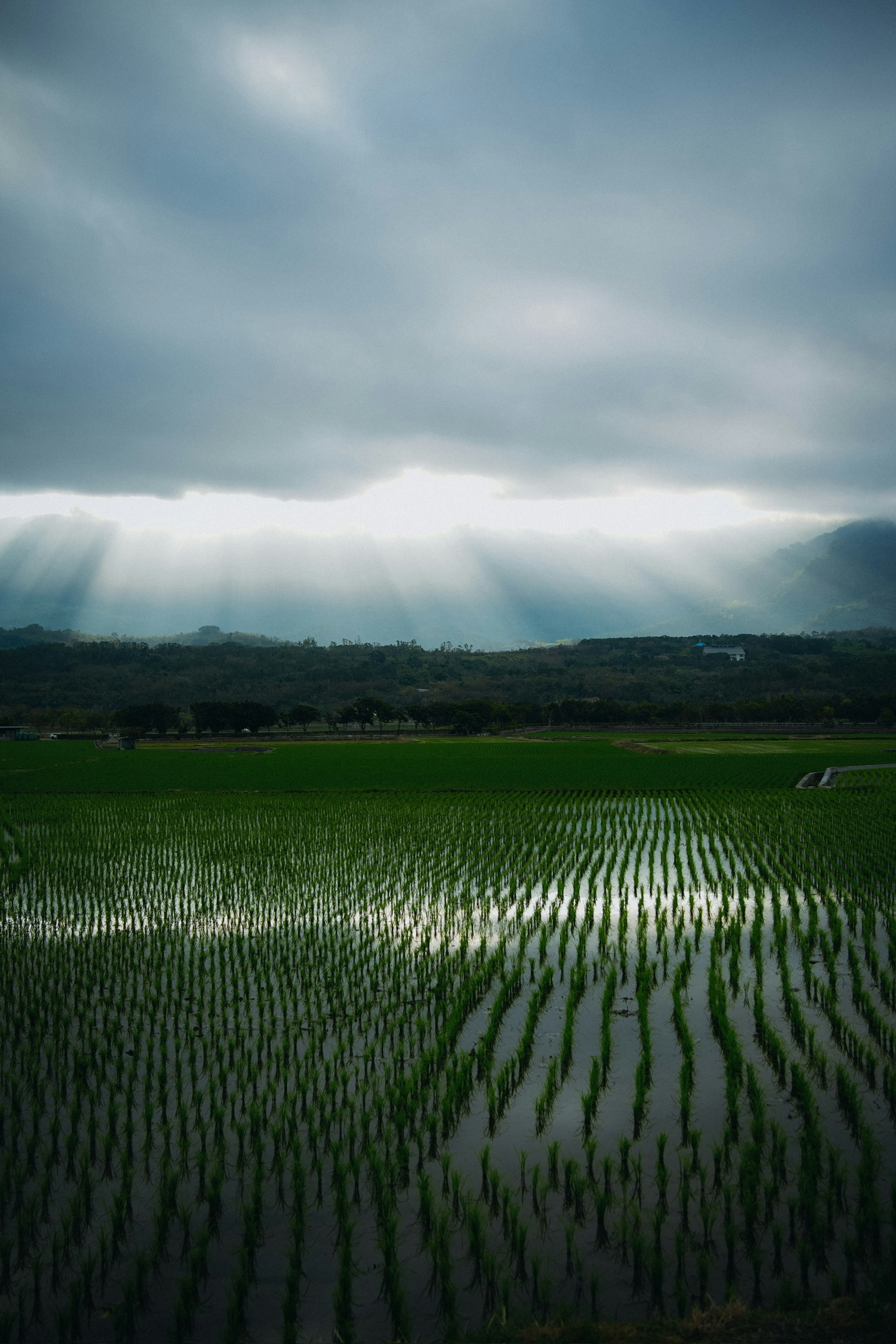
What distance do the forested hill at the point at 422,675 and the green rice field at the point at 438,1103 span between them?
96.9 m

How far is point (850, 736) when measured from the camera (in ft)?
228

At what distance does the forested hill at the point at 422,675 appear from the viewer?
128 metres

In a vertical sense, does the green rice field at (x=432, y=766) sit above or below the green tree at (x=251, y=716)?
below

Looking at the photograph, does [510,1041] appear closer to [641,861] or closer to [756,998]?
[756,998]

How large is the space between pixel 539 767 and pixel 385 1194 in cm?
3837

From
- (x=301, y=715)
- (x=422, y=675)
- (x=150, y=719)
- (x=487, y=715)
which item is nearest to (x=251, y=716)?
(x=301, y=715)

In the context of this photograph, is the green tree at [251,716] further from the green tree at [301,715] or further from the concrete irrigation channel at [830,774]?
the concrete irrigation channel at [830,774]

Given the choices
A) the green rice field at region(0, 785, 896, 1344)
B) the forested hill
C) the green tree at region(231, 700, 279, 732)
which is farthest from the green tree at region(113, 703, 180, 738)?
the green rice field at region(0, 785, 896, 1344)

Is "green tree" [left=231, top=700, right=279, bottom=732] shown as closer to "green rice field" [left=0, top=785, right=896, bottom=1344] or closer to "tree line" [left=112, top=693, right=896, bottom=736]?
"tree line" [left=112, top=693, right=896, bottom=736]

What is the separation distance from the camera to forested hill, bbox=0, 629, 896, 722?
12812 cm

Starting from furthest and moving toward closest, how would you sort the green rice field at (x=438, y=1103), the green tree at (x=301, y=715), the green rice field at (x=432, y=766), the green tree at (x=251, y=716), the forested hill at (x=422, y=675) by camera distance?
1. the forested hill at (x=422, y=675)
2. the green tree at (x=301, y=715)
3. the green tree at (x=251, y=716)
4. the green rice field at (x=432, y=766)
5. the green rice field at (x=438, y=1103)

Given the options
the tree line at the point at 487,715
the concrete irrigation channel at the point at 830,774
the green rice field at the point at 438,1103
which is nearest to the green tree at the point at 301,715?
the tree line at the point at 487,715

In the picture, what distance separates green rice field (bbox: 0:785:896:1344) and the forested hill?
96.9m

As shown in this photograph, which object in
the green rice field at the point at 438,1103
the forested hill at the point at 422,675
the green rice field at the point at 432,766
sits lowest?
the green rice field at the point at 432,766
